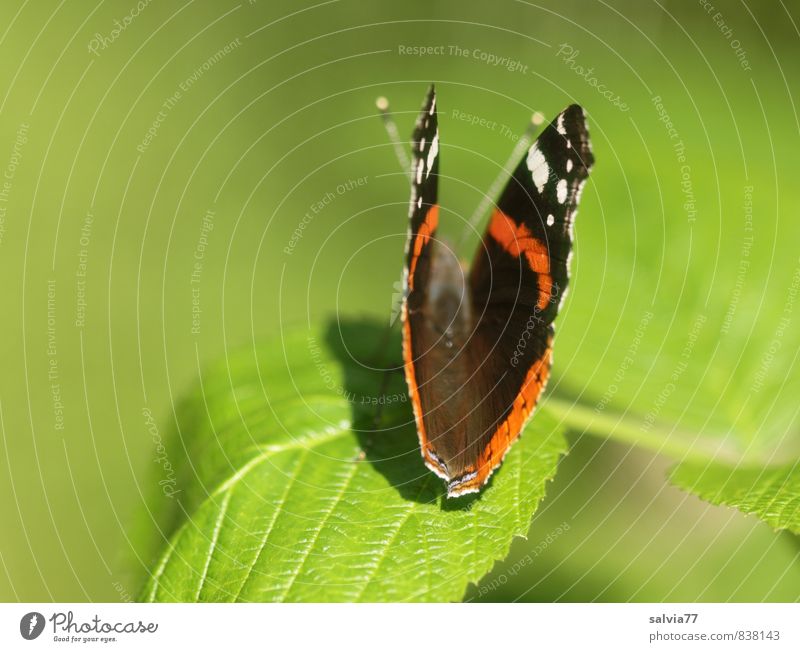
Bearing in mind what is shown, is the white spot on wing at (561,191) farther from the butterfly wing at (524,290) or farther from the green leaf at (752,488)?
the green leaf at (752,488)

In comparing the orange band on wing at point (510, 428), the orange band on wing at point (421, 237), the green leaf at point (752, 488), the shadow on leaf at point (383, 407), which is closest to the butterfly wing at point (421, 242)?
the orange band on wing at point (421, 237)

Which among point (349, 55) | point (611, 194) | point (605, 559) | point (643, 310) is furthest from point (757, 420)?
point (349, 55)

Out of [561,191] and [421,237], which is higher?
[561,191]

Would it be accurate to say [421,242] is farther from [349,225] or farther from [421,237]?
[349,225]

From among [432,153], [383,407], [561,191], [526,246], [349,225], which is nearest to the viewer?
[432,153]

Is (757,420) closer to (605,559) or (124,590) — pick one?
(605,559)

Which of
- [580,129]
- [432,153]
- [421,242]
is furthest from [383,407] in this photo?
[580,129]
